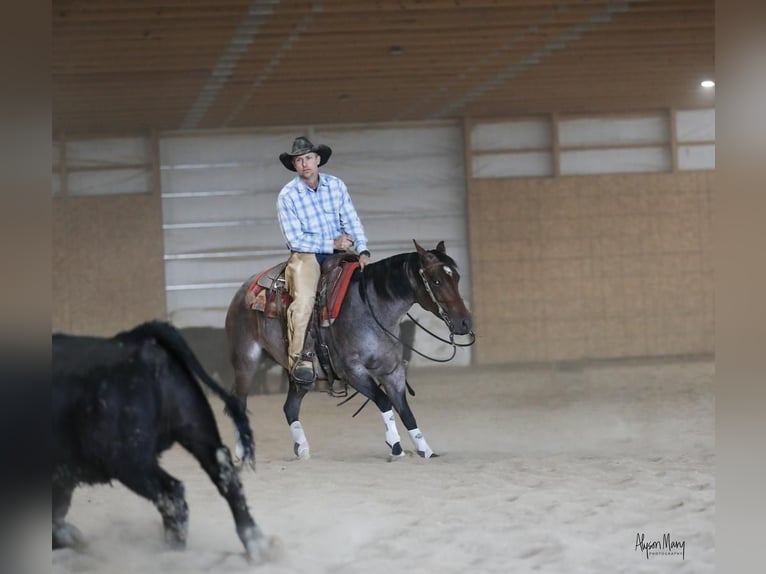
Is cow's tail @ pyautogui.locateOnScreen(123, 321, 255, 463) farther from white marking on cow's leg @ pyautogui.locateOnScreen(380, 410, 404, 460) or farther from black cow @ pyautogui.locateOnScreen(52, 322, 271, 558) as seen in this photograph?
white marking on cow's leg @ pyautogui.locateOnScreen(380, 410, 404, 460)

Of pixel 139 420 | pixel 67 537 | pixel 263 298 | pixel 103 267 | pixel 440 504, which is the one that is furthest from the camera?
pixel 103 267

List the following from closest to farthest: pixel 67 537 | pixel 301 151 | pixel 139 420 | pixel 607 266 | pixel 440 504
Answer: pixel 139 420, pixel 67 537, pixel 440 504, pixel 301 151, pixel 607 266

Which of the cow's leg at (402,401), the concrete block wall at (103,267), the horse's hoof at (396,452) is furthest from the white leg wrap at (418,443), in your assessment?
the concrete block wall at (103,267)

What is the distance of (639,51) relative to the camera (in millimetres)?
8609

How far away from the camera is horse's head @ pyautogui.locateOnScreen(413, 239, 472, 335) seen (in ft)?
18.1

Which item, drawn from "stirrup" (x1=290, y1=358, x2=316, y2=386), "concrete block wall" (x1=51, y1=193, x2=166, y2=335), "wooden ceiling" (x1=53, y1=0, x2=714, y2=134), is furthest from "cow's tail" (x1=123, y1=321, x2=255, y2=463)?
"concrete block wall" (x1=51, y1=193, x2=166, y2=335)

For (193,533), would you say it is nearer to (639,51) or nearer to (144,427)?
(144,427)

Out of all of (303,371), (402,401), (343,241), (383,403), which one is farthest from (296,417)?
(343,241)

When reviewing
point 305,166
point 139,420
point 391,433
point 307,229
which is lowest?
point 391,433

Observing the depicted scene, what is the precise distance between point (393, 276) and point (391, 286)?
0.19ft

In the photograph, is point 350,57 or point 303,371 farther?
point 350,57

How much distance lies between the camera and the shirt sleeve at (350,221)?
211 inches

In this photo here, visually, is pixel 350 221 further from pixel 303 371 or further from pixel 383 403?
pixel 383 403

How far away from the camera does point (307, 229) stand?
17.9 ft
